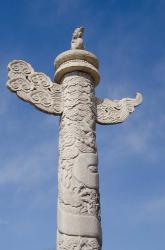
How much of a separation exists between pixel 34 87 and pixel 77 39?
3.82ft

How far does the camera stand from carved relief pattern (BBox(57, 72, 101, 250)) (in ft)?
18.7

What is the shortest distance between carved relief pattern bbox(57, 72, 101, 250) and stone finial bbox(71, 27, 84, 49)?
1.81ft

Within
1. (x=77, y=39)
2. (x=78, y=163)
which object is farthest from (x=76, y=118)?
(x=77, y=39)

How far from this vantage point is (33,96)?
22.2 feet

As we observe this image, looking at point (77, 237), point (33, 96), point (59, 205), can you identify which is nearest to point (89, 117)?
point (33, 96)

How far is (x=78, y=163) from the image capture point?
615 cm

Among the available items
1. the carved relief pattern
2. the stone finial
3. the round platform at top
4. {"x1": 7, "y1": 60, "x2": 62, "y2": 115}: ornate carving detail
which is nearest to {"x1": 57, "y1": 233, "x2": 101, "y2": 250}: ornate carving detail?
the carved relief pattern

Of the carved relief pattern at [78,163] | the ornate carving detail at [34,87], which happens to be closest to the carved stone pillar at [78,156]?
the carved relief pattern at [78,163]

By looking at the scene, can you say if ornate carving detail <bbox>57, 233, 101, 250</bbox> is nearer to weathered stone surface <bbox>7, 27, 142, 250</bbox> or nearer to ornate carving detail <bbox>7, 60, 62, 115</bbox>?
weathered stone surface <bbox>7, 27, 142, 250</bbox>

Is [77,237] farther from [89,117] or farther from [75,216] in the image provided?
[89,117]

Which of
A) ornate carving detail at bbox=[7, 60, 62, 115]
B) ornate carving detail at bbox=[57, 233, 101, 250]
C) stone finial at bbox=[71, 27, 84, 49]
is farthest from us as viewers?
stone finial at bbox=[71, 27, 84, 49]

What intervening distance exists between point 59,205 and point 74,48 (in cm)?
265

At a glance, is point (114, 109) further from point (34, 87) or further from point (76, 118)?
point (34, 87)

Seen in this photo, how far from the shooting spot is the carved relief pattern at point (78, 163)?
5707mm
